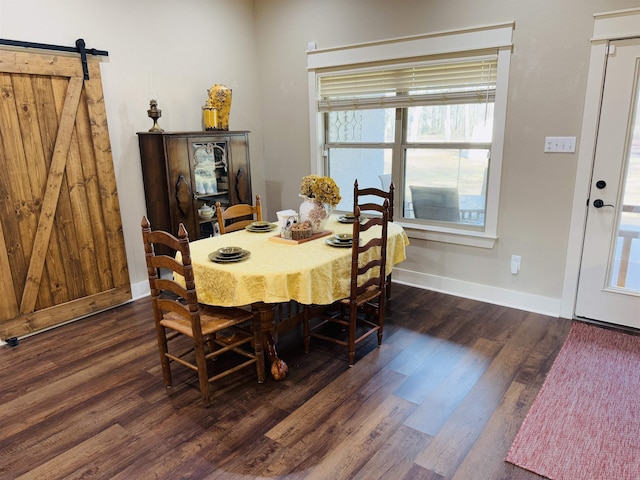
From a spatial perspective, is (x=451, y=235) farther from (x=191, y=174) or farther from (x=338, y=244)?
(x=191, y=174)

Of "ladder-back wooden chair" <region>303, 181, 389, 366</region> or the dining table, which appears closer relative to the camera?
the dining table

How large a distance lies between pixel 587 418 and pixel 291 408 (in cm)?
154

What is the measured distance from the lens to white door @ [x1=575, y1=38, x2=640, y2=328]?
285 centimetres

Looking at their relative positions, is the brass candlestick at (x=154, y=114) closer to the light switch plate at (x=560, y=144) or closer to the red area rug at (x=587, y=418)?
the light switch plate at (x=560, y=144)

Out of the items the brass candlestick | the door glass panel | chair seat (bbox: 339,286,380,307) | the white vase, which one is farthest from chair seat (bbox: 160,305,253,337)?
the door glass panel

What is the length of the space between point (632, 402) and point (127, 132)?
13.1ft

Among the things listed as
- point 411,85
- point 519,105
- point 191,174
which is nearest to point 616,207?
point 519,105

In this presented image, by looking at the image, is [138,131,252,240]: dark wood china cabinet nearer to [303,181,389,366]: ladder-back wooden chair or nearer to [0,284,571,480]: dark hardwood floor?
[0,284,571,480]: dark hardwood floor

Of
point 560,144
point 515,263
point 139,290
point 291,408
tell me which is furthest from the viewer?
point 139,290

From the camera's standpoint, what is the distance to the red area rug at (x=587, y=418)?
1919mm

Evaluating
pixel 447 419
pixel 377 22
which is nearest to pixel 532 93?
pixel 377 22

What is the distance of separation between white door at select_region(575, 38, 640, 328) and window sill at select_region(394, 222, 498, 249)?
2.32 ft

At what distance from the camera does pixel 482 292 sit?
3.71 meters

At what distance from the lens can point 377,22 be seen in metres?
3.77
